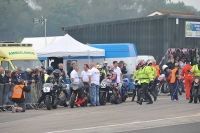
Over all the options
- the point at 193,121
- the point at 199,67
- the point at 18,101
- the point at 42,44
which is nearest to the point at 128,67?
the point at 199,67

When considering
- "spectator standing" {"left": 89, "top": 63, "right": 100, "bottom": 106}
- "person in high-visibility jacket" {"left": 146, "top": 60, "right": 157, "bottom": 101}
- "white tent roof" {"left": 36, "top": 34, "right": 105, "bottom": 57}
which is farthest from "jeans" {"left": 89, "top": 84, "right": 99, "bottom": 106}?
"white tent roof" {"left": 36, "top": 34, "right": 105, "bottom": 57}

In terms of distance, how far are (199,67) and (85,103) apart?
4.80 m

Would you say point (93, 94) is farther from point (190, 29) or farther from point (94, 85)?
point (190, 29)

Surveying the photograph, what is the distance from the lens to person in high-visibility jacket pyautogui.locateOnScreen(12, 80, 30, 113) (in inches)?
872

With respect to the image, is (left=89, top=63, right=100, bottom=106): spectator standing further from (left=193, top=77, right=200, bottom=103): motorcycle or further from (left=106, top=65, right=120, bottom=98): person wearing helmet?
(left=193, top=77, right=200, bottom=103): motorcycle

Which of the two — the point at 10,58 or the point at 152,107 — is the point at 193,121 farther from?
the point at 10,58

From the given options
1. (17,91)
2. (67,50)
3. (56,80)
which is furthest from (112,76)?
(17,91)

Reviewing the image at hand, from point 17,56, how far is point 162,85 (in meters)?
7.97

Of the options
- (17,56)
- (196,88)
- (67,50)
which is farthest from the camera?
(67,50)

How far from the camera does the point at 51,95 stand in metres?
22.9

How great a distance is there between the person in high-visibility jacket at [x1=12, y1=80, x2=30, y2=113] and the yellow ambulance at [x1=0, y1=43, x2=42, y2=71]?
4.49 m

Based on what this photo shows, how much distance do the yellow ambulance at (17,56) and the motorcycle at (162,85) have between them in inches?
236

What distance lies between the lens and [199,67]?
25.3 meters

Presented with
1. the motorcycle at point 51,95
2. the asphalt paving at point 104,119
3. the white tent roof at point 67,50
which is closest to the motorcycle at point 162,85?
the white tent roof at point 67,50
